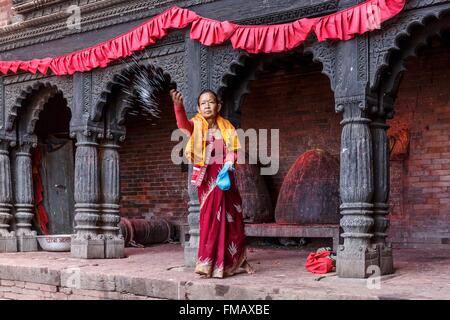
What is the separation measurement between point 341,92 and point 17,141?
575 cm

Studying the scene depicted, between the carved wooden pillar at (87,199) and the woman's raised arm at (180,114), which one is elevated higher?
the woman's raised arm at (180,114)

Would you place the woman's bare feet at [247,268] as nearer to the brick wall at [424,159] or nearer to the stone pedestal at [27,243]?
the brick wall at [424,159]

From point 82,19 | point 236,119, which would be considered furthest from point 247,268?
point 82,19

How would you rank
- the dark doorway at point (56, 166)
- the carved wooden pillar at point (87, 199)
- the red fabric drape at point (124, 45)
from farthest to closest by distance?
the dark doorway at point (56, 166) → the carved wooden pillar at point (87, 199) → the red fabric drape at point (124, 45)

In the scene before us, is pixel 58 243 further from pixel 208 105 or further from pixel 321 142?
pixel 208 105

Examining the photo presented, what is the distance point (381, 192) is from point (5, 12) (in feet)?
22.4

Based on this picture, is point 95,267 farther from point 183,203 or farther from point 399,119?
point 399,119

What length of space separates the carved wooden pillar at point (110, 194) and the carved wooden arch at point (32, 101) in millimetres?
1323

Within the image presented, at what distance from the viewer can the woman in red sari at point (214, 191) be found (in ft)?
19.7


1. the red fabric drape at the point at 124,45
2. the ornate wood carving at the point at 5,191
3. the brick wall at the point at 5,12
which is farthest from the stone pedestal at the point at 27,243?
the brick wall at the point at 5,12

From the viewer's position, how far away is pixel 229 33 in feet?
22.2

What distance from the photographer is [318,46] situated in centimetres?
639

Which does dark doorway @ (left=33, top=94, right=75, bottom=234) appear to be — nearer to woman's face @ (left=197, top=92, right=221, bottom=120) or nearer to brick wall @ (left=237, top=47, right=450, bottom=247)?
brick wall @ (left=237, top=47, right=450, bottom=247)

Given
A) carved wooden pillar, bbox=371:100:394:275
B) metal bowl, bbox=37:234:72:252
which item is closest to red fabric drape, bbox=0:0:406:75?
carved wooden pillar, bbox=371:100:394:275
